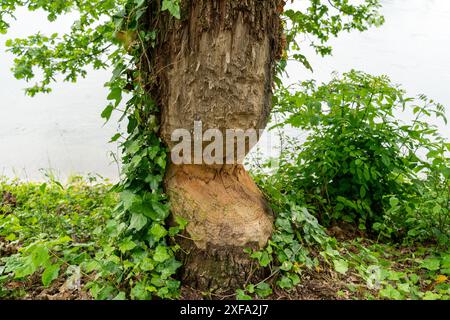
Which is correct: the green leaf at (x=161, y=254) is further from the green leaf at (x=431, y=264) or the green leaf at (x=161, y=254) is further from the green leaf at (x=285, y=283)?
the green leaf at (x=431, y=264)

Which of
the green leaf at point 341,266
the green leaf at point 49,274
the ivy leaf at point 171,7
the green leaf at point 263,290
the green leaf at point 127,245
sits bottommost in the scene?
the green leaf at point 263,290

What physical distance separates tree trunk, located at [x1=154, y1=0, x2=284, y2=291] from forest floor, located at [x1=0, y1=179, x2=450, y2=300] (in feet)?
0.60

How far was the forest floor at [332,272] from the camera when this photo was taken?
1738 millimetres

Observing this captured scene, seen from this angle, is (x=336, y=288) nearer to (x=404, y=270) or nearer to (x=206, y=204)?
(x=404, y=270)

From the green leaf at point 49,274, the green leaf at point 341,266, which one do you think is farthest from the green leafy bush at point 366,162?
the green leaf at point 49,274

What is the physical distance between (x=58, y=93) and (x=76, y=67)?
290 cm

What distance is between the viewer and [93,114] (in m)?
5.50

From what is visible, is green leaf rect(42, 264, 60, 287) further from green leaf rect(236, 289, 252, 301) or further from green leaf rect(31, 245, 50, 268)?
green leaf rect(236, 289, 252, 301)

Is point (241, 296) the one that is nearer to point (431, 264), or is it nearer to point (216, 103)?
point (216, 103)

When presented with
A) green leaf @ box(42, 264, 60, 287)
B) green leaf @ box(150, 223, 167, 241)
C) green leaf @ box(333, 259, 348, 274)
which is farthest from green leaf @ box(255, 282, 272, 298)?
green leaf @ box(42, 264, 60, 287)

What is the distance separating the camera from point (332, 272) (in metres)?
1.92

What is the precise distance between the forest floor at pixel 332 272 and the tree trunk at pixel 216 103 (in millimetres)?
182

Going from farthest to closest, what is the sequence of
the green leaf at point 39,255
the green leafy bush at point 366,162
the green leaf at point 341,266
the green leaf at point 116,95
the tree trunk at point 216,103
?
the green leafy bush at point 366,162, the green leaf at point 341,266, the green leaf at point 116,95, the tree trunk at point 216,103, the green leaf at point 39,255
